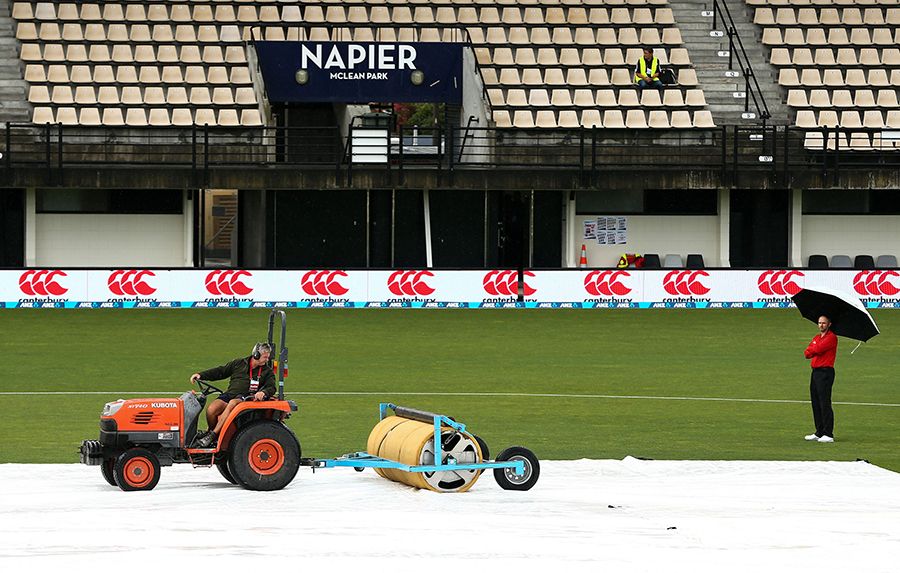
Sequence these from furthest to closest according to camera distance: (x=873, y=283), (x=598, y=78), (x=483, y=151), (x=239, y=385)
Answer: (x=598, y=78) < (x=483, y=151) < (x=873, y=283) < (x=239, y=385)

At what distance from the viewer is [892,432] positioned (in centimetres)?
1578

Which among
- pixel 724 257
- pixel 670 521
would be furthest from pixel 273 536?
pixel 724 257

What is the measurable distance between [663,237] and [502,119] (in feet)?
19.0

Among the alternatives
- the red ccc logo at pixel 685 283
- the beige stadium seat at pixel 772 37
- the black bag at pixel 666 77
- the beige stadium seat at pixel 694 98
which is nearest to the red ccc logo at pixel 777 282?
the red ccc logo at pixel 685 283

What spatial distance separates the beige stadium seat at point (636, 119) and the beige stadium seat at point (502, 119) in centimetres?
338

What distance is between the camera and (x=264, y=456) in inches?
441

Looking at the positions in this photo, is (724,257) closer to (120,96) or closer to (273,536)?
(120,96)

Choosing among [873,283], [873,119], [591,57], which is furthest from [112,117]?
[873,119]

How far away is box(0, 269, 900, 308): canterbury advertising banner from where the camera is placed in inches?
1206

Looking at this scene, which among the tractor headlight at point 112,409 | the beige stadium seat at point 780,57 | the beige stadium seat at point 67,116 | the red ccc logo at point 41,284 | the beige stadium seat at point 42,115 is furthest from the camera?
the beige stadium seat at point 780,57

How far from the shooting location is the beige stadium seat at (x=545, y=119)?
36.8 metres

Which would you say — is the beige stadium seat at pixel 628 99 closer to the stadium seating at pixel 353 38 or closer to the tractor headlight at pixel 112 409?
the stadium seating at pixel 353 38

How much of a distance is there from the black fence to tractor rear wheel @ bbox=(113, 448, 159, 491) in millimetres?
22512

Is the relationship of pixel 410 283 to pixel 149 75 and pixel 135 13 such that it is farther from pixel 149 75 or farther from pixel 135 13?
pixel 135 13
